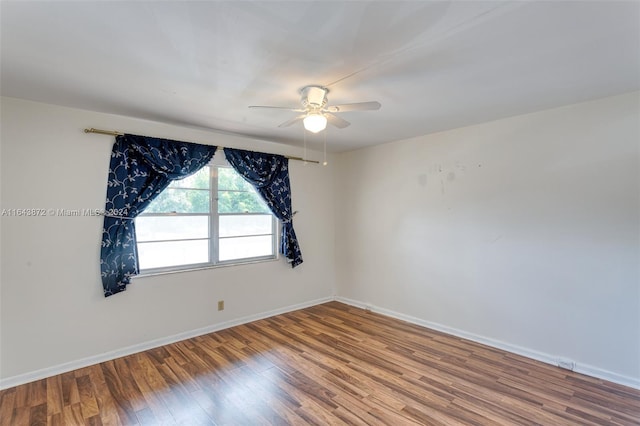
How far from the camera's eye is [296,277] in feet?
15.5

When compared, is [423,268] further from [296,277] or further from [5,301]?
[5,301]

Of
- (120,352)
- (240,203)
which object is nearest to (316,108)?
(240,203)

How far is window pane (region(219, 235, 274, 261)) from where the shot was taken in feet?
13.2

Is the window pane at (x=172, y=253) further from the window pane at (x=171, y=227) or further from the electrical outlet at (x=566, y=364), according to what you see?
the electrical outlet at (x=566, y=364)

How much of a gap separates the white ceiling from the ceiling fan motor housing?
2.5 inches

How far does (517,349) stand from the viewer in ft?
10.6

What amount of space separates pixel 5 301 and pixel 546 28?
176 inches

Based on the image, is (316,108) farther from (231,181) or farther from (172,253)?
(172,253)

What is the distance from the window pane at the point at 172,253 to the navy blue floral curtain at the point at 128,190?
5.7 inches

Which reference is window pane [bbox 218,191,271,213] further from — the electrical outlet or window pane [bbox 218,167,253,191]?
the electrical outlet

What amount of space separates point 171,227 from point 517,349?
13.4 feet

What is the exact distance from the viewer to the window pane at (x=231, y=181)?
3.98 metres

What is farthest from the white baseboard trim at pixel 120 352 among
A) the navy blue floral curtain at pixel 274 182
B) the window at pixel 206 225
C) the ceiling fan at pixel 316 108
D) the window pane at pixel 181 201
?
the ceiling fan at pixel 316 108

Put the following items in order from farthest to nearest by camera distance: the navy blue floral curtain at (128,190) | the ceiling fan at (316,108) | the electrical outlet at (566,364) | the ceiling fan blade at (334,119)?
the navy blue floral curtain at (128,190) < the electrical outlet at (566,364) < the ceiling fan blade at (334,119) < the ceiling fan at (316,108)
